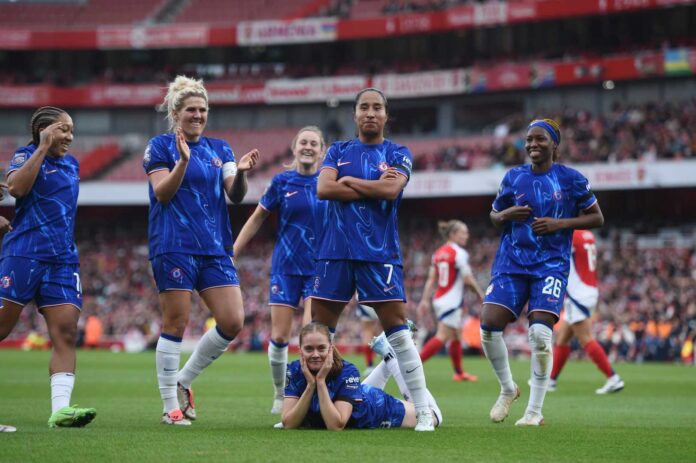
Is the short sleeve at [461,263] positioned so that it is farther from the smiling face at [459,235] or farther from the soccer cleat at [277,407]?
the soccer cleat at [277,407]

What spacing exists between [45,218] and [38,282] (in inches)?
19.3

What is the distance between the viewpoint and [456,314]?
54.2 ft

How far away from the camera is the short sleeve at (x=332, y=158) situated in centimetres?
793

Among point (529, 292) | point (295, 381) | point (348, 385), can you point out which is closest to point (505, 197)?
point (529, 292)

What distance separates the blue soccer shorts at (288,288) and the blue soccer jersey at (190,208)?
1821mm

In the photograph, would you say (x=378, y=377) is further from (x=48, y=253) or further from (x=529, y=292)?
(x=48, y=253)

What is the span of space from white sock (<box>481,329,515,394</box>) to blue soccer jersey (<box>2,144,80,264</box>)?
340 centimetres

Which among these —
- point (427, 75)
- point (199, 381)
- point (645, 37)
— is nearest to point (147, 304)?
point (427, 75)

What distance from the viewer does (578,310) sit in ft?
46.3

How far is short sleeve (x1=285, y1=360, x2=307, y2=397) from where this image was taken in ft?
25.6

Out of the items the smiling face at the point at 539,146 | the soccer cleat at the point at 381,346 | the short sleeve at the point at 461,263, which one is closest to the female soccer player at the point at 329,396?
the soccer cleat at the point at 381,346

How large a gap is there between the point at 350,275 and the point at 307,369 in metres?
0.77

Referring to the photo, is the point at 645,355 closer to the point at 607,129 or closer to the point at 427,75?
the point at 607,129

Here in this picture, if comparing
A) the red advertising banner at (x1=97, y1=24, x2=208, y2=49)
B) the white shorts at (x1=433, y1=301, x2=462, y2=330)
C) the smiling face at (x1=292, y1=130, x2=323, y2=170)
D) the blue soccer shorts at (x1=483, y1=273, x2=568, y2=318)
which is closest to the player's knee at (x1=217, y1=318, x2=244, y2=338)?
the blue soccer shorts at (x1=483, y1=273, x2=568, y2=318)
